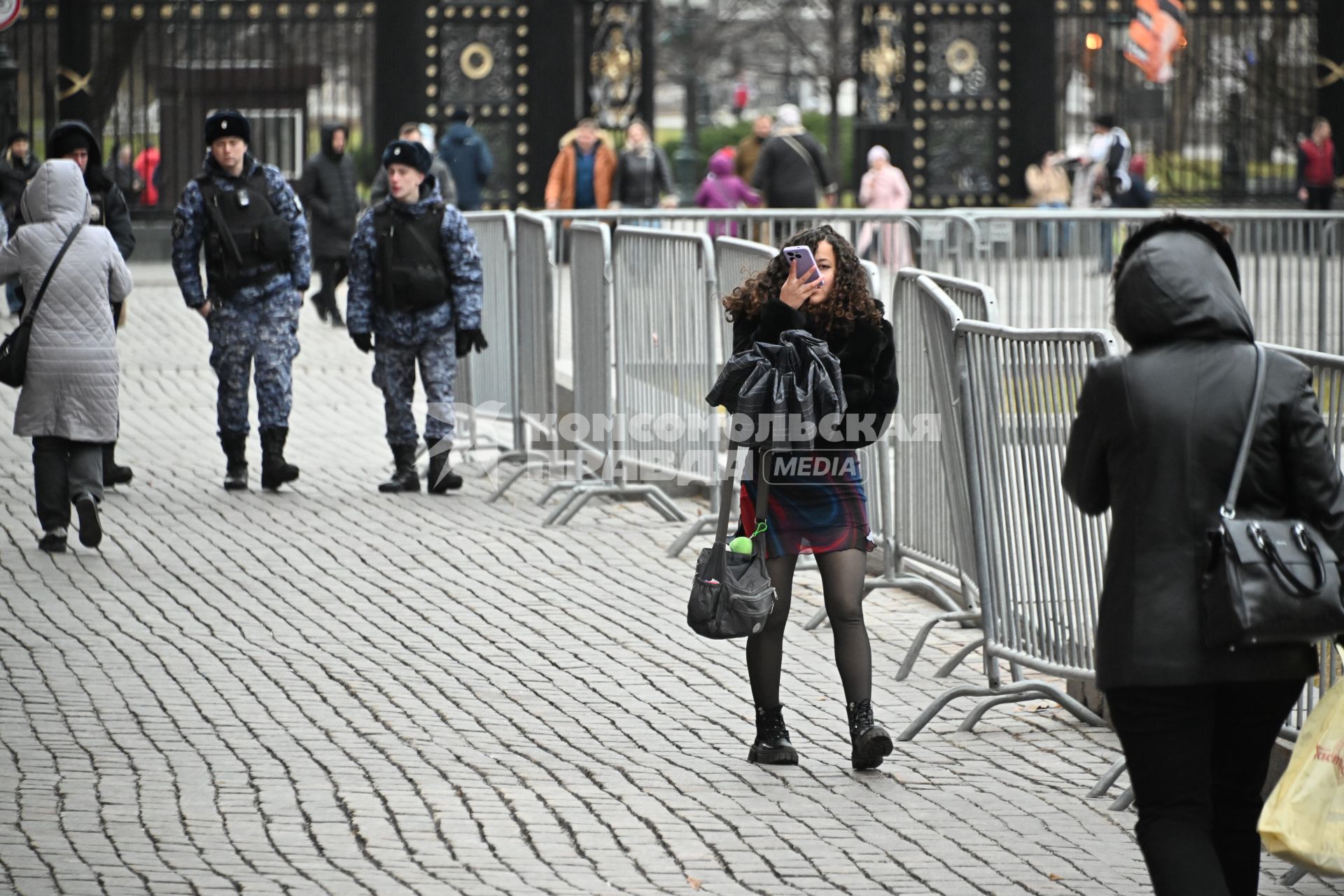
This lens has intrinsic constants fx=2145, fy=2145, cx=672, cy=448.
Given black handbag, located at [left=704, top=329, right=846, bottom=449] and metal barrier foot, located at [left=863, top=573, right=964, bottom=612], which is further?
metal barrier foot, located at [left=863, top=573, right=964, bottom=612]

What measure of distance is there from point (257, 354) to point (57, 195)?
77.8 inches

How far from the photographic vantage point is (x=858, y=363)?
19.6 ft

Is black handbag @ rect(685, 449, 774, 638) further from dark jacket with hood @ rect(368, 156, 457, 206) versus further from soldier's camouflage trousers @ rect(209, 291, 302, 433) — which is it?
dark jacket with hood @ rect(368, 156, 457, 206)

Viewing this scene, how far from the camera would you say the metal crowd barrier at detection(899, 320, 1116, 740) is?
5.84 m

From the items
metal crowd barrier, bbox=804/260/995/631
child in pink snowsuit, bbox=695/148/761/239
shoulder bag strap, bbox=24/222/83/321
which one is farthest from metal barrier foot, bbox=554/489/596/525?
child in pink snowsuit, bbox=695/148/761/239

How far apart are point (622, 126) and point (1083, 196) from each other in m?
5.75

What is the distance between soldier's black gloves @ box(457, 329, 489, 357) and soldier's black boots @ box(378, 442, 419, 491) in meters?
0.61

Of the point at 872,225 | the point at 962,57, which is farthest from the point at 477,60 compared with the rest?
the point at 872,225

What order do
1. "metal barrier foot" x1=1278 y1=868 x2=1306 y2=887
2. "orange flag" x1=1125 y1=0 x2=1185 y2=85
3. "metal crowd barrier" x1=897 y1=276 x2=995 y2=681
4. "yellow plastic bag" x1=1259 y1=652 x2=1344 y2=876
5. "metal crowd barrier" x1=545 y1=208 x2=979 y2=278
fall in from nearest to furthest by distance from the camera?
1. "yellow plastic bag" x1=1259 y1=652 x2=1344 y2=876
2. "metal barrier foot" x1=1278 y1=868 x2=1306 y2=887
3. "metal crowd barrier" x1=897 y1=276 x2=995 y2=681
4. "metal crowd barrier" x1=545 y1=208 x2=979 y2=278
5. "orange flag" x1=1125 y1=0 x2=1185 y2=85

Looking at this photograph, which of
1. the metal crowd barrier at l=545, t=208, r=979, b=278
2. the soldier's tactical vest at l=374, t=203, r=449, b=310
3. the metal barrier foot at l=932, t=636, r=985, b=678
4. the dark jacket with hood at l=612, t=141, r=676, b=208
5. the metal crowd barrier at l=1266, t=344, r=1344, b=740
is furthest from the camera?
the dark jacket with hood at l=612, t=141, r=676, b=208

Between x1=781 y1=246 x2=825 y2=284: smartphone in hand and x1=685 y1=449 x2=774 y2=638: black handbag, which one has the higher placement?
x1=781 y1=246 x2=825 y2=284: smartphone in hand

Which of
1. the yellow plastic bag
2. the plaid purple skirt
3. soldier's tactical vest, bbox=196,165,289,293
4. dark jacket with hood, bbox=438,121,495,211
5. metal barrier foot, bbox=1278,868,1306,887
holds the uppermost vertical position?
dark jacket with hood, bbox=438,121,495,211

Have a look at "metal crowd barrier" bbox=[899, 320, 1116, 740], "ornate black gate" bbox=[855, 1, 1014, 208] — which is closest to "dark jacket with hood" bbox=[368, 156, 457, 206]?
"ornate black gate" bbox=[855, 1, 1014, 208]

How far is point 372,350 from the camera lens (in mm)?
11062
